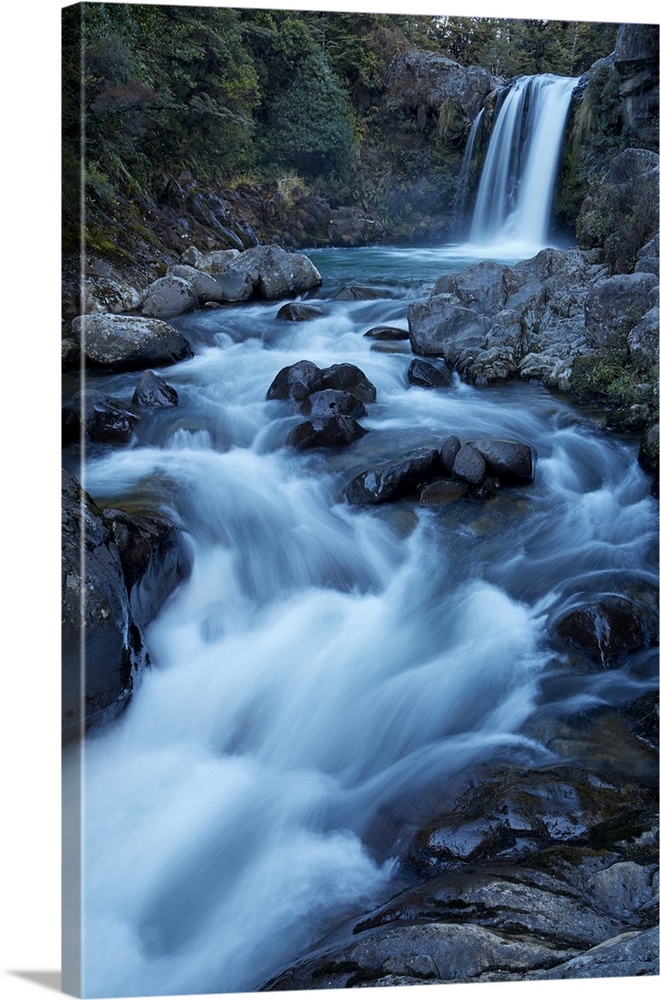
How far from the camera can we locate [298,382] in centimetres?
375

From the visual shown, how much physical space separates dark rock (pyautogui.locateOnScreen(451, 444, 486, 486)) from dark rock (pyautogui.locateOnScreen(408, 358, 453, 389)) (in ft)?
1.10

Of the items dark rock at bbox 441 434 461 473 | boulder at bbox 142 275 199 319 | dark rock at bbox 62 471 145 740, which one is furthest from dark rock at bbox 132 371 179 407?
dark rock at bbox 441 434 461 473

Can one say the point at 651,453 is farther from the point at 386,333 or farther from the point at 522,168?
the point at 522,168

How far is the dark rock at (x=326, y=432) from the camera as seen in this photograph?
3.79 meters

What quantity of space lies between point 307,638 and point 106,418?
1063 millimetres

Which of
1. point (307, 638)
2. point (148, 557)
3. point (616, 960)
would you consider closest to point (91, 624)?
point (148, 557)

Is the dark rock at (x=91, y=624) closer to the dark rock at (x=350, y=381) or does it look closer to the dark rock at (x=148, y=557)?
the dark rock at (x=148, y=557)

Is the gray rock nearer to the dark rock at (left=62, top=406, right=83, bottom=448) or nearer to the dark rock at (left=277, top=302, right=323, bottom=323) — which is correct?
the dark rock at (left=62, top=406, right=83, bottom=448)

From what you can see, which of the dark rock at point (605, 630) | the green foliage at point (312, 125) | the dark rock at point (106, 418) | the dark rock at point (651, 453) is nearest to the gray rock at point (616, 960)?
the dark rock at point (605, 630)

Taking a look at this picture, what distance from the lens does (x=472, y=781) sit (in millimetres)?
3439

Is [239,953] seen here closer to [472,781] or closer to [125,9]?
[472,781]

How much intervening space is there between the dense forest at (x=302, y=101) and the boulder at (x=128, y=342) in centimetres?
35
